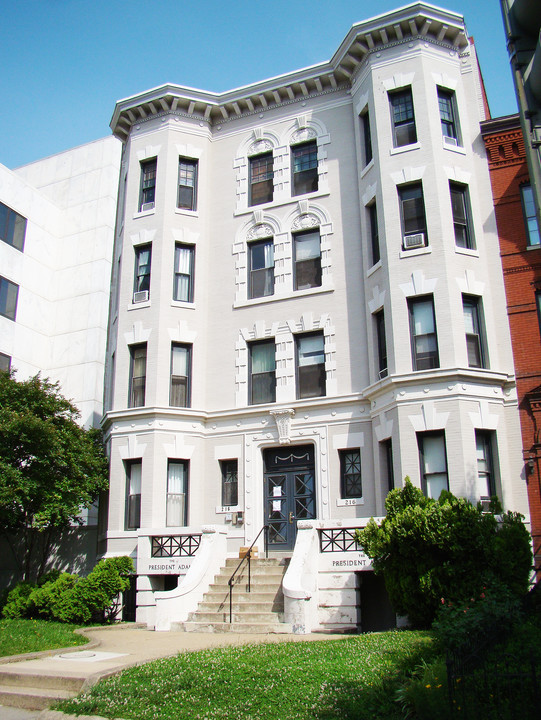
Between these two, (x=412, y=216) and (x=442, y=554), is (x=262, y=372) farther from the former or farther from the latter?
(x=442, y=554)

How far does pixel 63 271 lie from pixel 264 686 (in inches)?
1106

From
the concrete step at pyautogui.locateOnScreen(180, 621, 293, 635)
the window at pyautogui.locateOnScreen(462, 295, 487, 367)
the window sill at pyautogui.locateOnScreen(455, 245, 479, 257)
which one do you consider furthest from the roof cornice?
the concrete step at pyautogui.locateOnScreen(180, 621, 293, 635)

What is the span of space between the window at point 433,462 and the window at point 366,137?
9.08 meters

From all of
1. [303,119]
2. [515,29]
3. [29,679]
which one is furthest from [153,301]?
[515,29]

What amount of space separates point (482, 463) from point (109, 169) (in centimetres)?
2450

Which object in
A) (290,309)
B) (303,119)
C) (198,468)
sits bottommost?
(198,468)

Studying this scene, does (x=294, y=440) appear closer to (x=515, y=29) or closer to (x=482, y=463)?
(x=482, y=463)

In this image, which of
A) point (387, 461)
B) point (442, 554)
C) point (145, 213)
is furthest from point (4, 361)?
point (442, 554)

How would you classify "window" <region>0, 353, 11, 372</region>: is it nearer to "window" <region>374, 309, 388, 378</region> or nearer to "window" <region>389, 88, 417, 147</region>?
"window" <region>374, 309, 388, 378</region>

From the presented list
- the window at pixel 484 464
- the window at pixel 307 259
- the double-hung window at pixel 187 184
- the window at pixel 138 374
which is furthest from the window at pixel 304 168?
the window at pixel 484 464

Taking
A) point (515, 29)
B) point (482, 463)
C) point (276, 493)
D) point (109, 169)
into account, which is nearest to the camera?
point (515, 29)

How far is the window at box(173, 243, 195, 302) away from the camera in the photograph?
74.1 feet

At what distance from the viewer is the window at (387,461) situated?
60.6 ft

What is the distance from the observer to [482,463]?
57.1 ft
